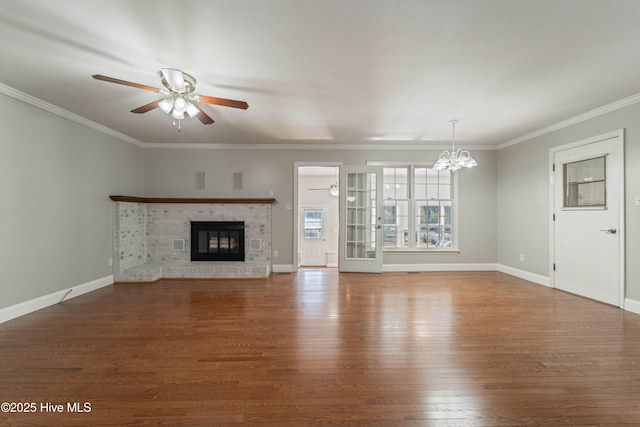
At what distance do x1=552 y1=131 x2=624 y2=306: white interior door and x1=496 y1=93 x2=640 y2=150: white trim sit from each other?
0.32 meters

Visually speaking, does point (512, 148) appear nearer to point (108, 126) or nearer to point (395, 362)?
point (395, 362)

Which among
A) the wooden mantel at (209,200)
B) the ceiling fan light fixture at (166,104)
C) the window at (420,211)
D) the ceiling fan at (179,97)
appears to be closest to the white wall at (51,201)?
the wooden mantel at (209,200)

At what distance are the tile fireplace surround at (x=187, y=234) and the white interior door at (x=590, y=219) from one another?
4.85 m

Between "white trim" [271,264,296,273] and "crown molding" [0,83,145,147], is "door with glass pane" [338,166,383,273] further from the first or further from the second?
"crown molding" [0,83,145,147]

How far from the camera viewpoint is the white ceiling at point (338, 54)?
186 cm

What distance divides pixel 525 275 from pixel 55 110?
25.2 feet

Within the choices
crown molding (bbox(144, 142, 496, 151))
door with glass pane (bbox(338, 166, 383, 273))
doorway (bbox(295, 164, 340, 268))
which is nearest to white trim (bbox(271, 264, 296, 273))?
door with glass pane (bbox(338, 166, 383, 273))

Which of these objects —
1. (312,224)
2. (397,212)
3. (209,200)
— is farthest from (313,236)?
(209,200)

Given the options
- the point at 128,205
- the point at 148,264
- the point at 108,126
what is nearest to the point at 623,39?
the point at 108,126

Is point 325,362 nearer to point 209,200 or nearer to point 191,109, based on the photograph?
point 191,109

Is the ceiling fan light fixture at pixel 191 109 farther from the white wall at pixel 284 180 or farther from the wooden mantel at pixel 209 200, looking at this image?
the white wall at pixel 284 180

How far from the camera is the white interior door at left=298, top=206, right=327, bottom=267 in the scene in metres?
9.21

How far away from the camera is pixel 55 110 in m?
3.58

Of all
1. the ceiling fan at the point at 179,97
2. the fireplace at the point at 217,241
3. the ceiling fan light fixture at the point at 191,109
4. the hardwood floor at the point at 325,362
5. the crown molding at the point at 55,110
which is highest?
the crown molding at the point at 55,110
